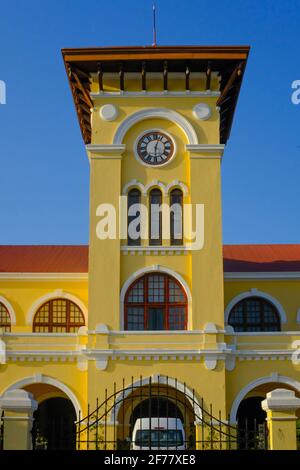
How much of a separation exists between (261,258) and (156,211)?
7675 mm

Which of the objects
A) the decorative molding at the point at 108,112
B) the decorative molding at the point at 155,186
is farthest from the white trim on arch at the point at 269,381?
the decorative molding at the point at 108,112

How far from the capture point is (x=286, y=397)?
15.4 m

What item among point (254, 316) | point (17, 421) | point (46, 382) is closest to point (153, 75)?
point (254, 316)

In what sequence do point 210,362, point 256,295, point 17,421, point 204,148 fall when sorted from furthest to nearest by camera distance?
1. point 256,295
2. point 204,148
3. point 210,362
4. point 17,421

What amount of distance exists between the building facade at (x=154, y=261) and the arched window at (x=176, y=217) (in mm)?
35

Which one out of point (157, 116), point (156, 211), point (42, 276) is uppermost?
point (157, 116)

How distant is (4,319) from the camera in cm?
3072

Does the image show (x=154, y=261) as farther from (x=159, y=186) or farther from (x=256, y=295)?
(x=256, y=295)

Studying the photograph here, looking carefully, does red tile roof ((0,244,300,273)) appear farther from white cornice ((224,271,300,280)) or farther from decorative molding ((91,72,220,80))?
decorative molding ((91,72,220,80))

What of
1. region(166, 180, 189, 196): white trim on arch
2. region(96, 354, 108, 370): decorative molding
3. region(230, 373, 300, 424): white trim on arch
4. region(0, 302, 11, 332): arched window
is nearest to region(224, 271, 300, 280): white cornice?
region(166, 180, 189, 196): white trim on arch

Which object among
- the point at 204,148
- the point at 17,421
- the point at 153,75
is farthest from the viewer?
the point at 153,75

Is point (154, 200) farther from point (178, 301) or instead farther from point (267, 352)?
point (267, 352)

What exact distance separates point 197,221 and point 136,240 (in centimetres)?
222

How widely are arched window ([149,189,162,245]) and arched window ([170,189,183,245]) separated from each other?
42 cm
